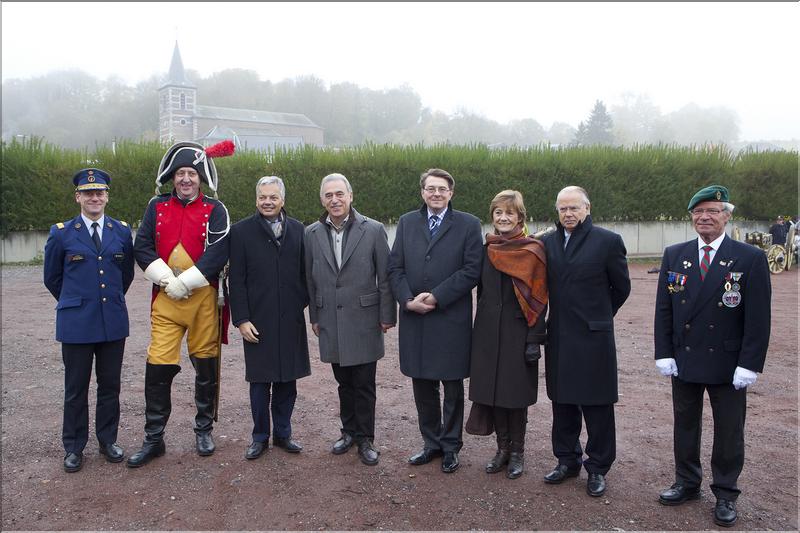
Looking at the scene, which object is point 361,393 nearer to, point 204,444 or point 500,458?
point 500,458

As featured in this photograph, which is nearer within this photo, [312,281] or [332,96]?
[312,281]

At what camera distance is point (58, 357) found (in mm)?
6898

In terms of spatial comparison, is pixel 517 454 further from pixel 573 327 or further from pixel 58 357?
pixel 58 357

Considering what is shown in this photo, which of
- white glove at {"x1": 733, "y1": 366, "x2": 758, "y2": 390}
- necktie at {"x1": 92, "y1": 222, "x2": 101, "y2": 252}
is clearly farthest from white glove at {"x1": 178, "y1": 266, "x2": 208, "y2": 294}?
white glove at {"x1": 733, "y1": 366, "x2": 758, "y2": 390}

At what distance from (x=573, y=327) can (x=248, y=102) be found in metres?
88.2

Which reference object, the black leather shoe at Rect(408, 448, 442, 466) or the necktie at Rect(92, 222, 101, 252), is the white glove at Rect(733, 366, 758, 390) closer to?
the black leather shoe at Rect(408, 448, 442, 466)

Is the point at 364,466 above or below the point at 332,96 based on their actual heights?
below

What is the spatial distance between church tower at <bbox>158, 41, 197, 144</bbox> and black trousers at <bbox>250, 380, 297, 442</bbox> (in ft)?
225

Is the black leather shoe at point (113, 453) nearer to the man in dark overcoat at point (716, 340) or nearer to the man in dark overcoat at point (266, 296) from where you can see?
the man in dark overcoat at point (266, 296)

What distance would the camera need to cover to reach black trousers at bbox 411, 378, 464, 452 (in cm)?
400

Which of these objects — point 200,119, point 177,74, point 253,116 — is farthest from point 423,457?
point 253,116

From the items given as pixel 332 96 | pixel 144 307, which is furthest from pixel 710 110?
pixel 144 307

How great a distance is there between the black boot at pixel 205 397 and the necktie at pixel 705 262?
294 centimetres

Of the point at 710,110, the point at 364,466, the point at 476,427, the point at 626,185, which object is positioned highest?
the point at 710,110
